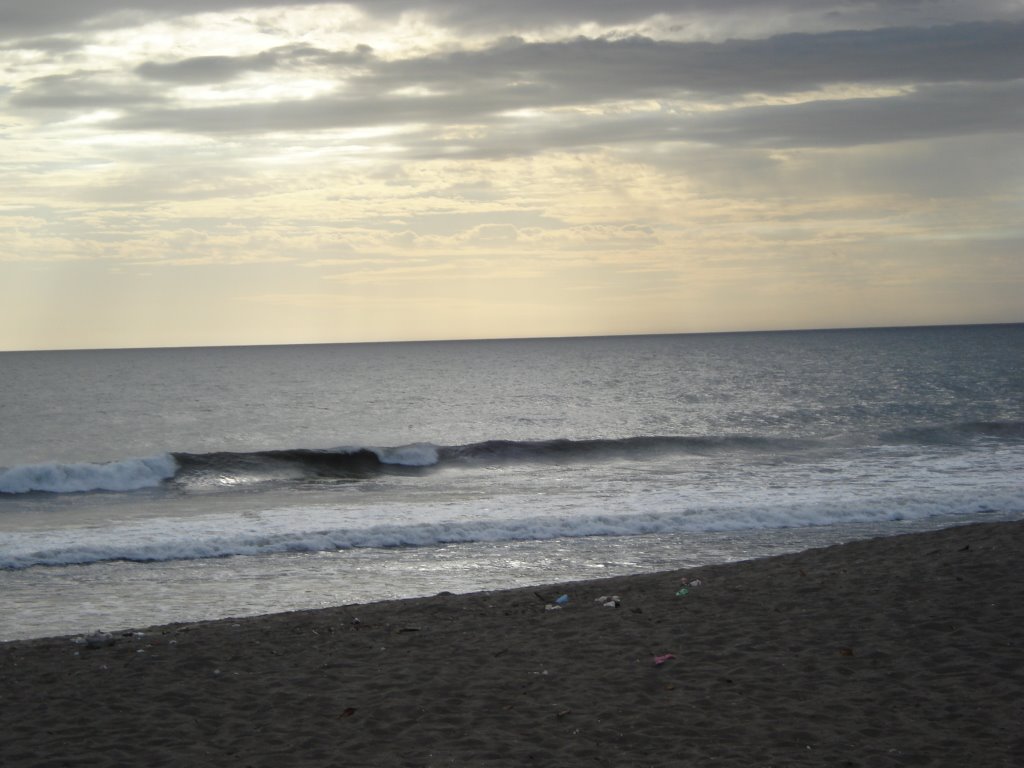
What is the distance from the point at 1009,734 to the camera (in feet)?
21.0

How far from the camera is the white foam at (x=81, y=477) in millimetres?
27453

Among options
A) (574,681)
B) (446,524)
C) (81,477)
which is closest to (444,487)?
(446,524)

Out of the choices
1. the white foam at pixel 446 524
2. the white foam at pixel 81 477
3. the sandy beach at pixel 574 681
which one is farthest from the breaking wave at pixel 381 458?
the sandy beach at pixel 574 681

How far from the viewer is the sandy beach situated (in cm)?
650

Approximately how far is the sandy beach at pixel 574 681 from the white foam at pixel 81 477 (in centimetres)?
1983

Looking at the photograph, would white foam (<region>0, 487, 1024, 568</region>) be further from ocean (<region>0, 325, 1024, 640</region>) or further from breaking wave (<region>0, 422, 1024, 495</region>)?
breaking wave (<region>0, 422, 1024, 495</region>)

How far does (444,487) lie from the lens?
88.0 feet

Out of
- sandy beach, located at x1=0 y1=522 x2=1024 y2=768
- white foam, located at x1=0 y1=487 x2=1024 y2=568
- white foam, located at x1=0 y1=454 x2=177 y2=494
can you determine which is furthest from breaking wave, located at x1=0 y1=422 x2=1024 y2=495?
sandy beach, located at x1=0 y1=522 x2=1024 y2=768

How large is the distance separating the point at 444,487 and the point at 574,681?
1905 cm

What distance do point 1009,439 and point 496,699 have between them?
34.5 m

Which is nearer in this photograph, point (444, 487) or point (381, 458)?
point (444, 487)

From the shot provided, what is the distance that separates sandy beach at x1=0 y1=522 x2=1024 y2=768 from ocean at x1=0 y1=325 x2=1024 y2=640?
2.73 meters

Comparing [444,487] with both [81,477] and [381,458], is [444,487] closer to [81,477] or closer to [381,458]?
[381,458]

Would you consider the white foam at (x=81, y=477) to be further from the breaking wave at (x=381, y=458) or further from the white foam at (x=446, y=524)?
the white foam at (x=446, y=524)
